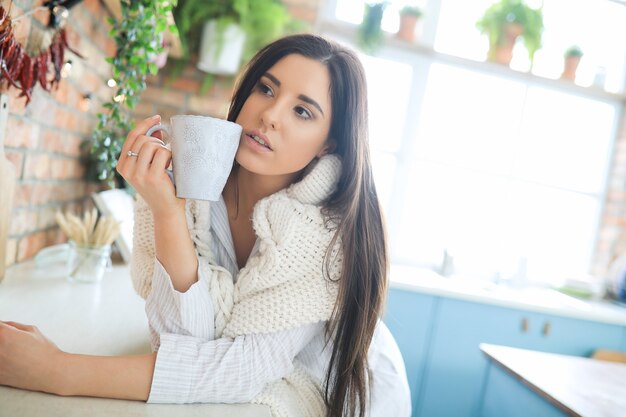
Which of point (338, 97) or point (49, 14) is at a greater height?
point (49, 14)

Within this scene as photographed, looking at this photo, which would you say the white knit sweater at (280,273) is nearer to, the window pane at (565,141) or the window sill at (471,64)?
the window sill at (471,64)

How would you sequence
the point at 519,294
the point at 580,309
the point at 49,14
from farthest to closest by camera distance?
1. the point at 519,294
2. the point at 580,309
3. the point at 49,14

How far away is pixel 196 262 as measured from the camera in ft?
2.72

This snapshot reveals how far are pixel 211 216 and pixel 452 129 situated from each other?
253 centimetres

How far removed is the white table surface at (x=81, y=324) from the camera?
67cm

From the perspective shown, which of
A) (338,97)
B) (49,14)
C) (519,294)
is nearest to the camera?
(338,97)

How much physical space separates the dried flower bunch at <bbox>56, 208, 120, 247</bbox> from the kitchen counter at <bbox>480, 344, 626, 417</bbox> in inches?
42.1

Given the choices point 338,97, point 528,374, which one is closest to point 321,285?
point 338,97

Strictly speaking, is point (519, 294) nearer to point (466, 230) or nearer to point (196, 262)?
point (466, 230)

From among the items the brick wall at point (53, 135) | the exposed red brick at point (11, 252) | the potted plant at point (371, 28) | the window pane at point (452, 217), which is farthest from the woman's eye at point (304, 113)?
the window pane at point (452, 217)

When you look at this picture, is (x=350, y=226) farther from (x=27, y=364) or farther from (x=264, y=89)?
(x=27, y=364)

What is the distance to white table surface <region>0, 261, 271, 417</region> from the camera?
666mm

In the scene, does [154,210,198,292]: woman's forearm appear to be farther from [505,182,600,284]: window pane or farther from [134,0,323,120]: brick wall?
[505,182,600,284]: window pane

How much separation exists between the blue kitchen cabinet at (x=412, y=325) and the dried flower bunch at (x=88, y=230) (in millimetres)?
1378
